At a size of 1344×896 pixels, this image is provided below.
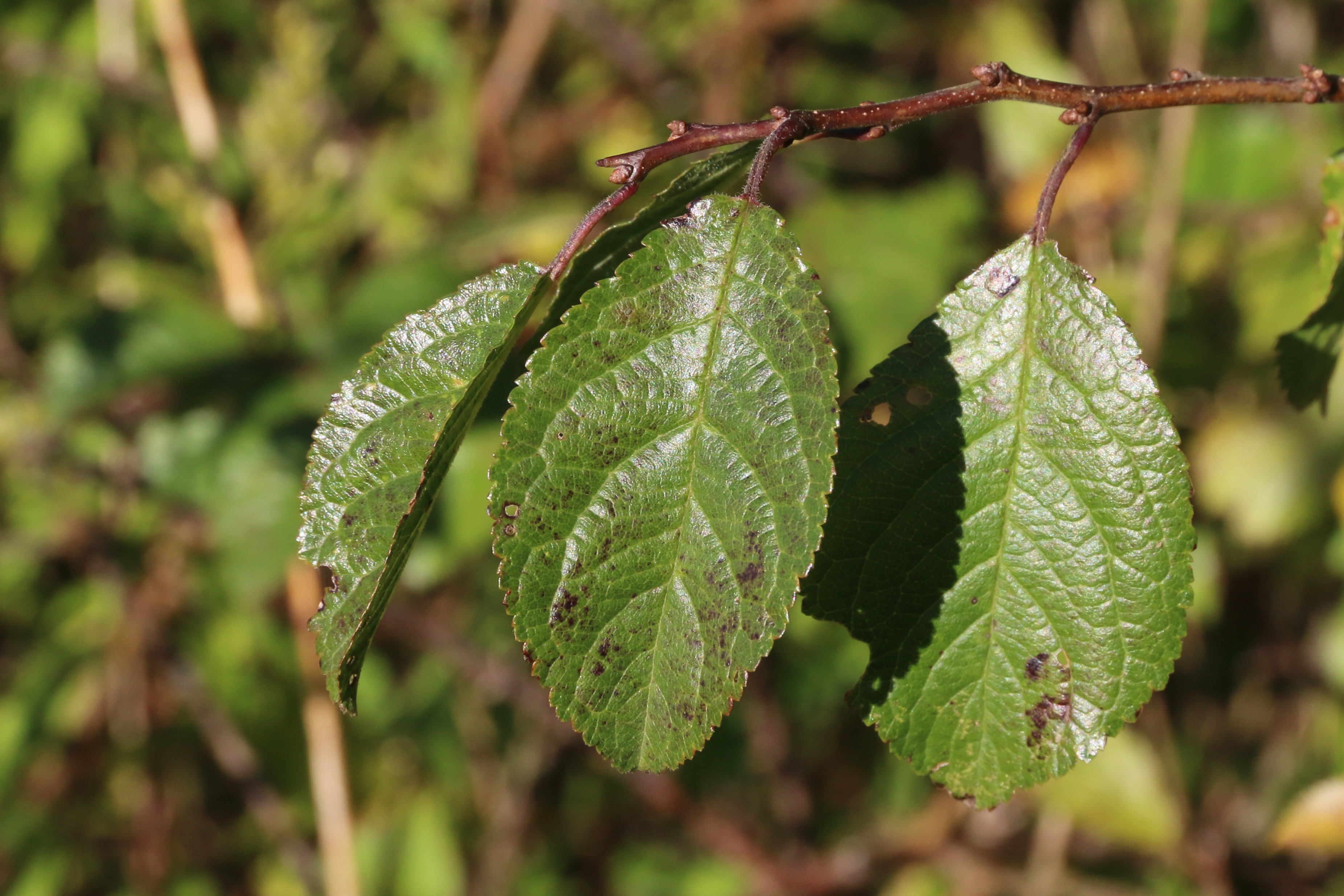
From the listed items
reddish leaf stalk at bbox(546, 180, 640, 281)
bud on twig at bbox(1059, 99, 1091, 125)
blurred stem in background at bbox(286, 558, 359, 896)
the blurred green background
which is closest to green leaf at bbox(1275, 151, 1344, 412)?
bud on twig at bbox(1059, 99, 1091, 125)

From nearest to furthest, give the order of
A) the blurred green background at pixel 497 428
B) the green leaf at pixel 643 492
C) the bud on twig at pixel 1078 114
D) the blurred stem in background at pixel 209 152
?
the green leaf at pixel 643 492 → the bud on twig at pixel 1078 114 → the blurred green background at pixel 497 428 → the blurred stem in background at pixel 209 152

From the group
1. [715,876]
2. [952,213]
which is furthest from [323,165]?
[715,876]

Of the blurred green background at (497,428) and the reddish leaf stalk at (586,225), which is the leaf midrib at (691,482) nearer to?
the reddish leaf stalk at (586,225)

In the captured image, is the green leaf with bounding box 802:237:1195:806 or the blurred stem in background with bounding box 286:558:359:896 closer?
the green leaf with bounding box 802:237:1195:806

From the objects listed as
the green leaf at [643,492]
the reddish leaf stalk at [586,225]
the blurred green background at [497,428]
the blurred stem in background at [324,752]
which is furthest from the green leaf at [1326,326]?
the blurred stem in background at [324,752]

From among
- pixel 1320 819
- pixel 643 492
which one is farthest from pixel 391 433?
pixel 1320 819

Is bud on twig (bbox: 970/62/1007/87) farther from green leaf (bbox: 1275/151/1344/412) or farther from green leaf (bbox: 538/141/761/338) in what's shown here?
green leaf (bbox: 1275/151/1344/412)
